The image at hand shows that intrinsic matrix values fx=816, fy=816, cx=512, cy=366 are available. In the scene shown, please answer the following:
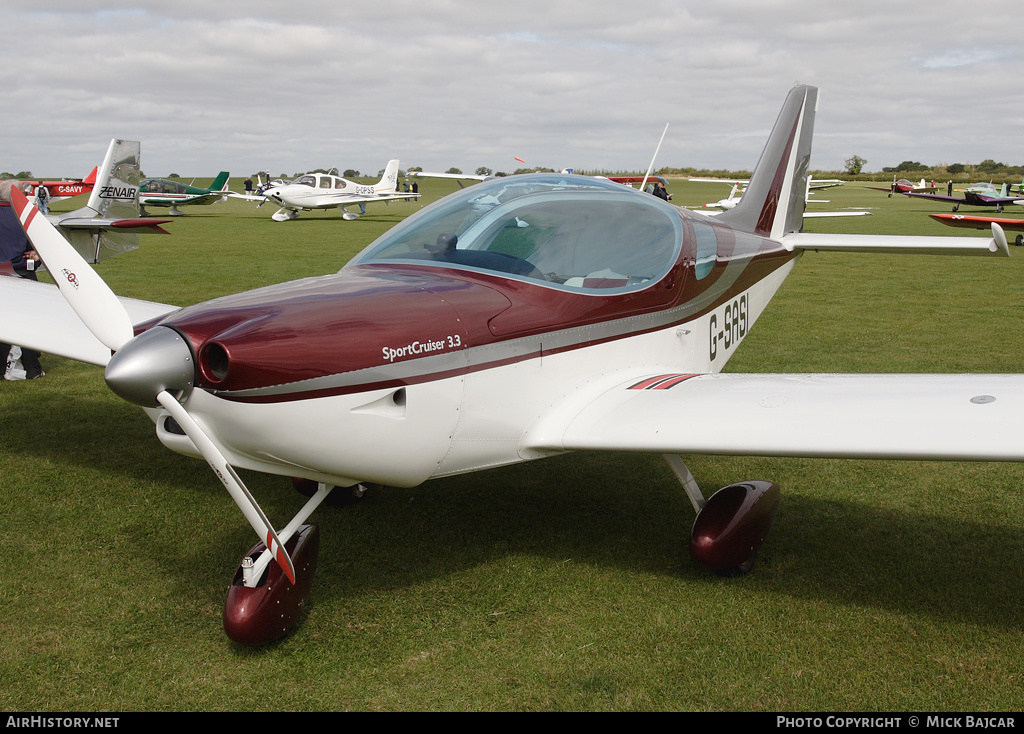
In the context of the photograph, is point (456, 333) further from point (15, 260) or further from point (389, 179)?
point (389, 179)

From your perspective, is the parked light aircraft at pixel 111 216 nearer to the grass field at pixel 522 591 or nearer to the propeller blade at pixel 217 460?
the grass field at pixel 522 591

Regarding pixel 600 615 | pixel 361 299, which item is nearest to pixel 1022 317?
pixel 600 615

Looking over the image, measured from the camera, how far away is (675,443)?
340cm

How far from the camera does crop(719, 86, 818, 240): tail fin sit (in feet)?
21.4

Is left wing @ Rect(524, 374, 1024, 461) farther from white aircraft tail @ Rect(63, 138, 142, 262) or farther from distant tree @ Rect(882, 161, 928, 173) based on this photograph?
distant tree @ Rect(882, 161, 928, 173)

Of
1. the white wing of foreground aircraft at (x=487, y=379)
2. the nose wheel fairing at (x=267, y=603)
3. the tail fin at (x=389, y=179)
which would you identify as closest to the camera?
the white wing of foreground aircraft at (x=487, y=379)

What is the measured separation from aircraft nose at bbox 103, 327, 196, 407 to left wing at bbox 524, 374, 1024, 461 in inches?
59.9

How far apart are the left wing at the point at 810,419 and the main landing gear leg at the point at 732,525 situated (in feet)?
1.60

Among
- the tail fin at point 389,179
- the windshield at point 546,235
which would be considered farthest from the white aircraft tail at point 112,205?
the tail fin at point 389,179

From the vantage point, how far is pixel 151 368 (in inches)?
106

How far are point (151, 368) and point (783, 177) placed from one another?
5.65 metres

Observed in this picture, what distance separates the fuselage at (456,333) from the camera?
9.45 ft
